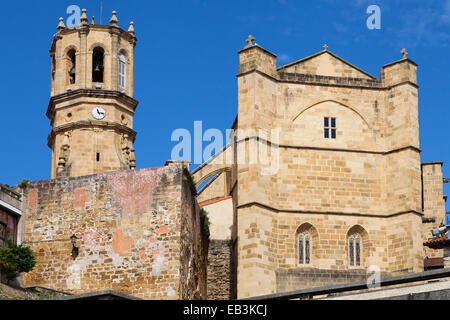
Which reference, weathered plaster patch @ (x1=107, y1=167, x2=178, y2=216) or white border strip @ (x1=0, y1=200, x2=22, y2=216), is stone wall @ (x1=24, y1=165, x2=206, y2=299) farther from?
white border strip @ (x1=0, y1=200, x2=22, y2=216)

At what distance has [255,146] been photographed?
36.3 m

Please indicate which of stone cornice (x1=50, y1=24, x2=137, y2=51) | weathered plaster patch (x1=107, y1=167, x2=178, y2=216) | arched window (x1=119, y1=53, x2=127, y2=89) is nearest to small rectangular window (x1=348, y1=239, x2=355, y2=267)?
weathered plaster patch (x1=107, y1=167, x2=178, y2=216)

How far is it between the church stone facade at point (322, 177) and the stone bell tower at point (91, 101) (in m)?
5.08

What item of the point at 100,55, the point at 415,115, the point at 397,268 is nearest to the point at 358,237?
the point at 397,268

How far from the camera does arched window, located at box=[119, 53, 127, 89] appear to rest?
42062 mm

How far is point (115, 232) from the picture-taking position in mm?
30578

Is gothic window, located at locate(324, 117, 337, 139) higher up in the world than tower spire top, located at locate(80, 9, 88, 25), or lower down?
lower down

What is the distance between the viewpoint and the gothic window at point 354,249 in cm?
3684

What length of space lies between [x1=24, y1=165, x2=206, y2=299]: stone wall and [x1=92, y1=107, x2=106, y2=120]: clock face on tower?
30.1ft

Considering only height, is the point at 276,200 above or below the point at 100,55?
below

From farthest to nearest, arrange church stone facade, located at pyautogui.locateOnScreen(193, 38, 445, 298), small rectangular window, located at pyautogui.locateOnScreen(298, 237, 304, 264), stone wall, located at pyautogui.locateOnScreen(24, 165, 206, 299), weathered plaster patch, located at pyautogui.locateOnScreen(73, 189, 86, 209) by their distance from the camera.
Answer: small rectangular window, located at pyautogui.locateOnScreen(298, 237, 304, 264), church stone facade, located at pyautogui.locateOnScreen(193, 38, 445, 298), weathered plaster patch, located at pyautogui.locateOnScreen(73, 189, 86, 209), stone wall, located at pyautogui.locateOnScreen(24, 165, 206, 299)
